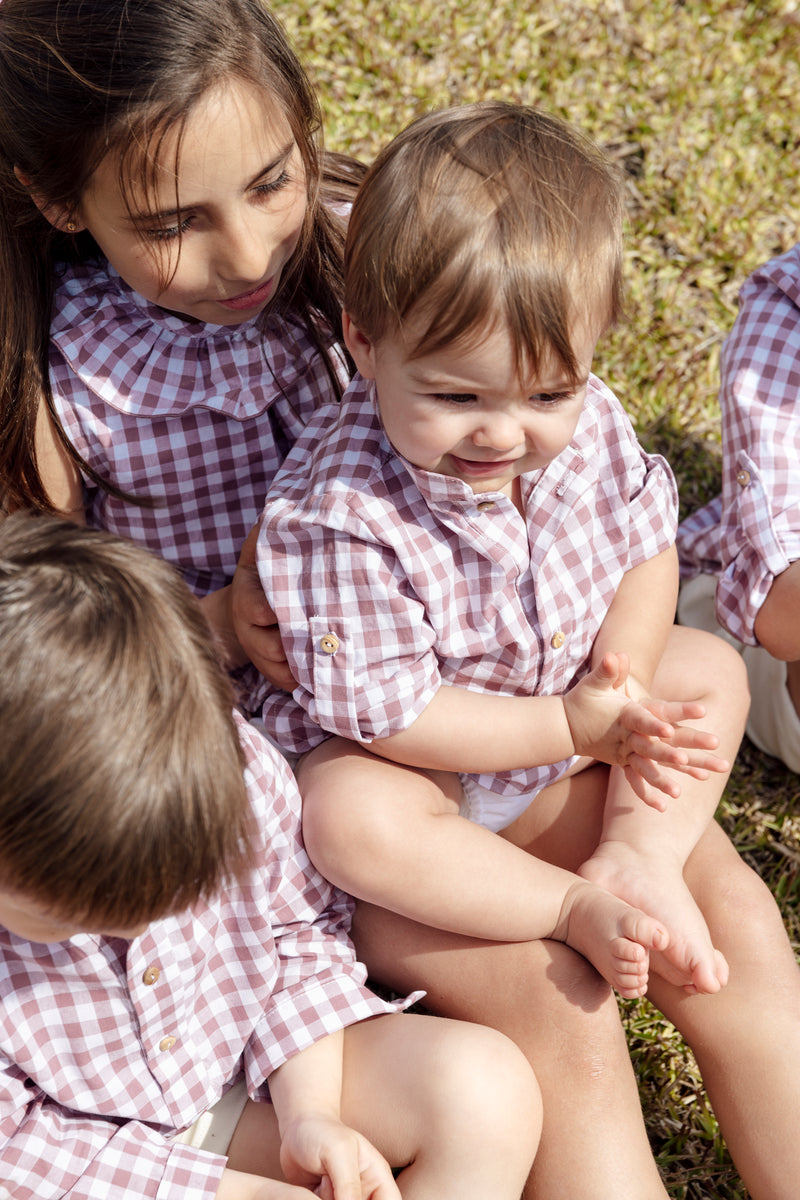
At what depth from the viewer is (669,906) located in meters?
1.84

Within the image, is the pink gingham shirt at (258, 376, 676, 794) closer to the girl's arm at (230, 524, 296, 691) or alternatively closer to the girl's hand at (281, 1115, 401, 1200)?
the girl's arm at (230, 524, 296, 691)

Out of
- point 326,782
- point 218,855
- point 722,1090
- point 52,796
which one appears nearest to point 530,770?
point 326,782

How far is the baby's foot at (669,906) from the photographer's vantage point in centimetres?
181

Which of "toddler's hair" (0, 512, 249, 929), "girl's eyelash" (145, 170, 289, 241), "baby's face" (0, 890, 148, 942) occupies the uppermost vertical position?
"girl's eyelash" (145, 170, 289, 241)

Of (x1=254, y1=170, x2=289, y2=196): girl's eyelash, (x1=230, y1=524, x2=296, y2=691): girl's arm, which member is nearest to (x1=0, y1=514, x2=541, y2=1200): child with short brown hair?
(x1=230, y1=524, x2=296, y2=691): girl's arm

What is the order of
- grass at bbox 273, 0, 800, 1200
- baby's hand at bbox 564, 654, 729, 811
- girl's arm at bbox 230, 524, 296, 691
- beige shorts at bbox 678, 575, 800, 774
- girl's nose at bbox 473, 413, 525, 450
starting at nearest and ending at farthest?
girl's nose at bbox 473, 413, 525, 450 → baby's hand at bbox 564, 654, 729, 811 → girl's arm at bbox 230, 524, 296, 691 → beige shorts at bbox 678, 575, 800, 774 → grass at bbox 273, 0, 800, 1200

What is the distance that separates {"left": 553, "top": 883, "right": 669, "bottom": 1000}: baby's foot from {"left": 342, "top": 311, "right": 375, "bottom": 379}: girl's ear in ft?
2.67

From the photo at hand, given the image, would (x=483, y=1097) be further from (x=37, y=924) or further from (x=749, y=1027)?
(x=37, y=924)

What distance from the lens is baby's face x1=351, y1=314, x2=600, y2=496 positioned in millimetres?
1602

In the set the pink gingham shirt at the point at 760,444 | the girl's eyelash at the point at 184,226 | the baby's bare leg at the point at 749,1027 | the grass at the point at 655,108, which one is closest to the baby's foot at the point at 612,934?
the baby's bare leg at the point at 749,1027

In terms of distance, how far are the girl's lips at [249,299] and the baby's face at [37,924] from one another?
0.95 metres

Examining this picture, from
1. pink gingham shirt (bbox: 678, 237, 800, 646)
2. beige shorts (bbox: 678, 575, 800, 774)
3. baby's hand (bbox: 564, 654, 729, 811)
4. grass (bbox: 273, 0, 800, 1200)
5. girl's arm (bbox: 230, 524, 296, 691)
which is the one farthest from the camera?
grass (bbox: 273, 0, 800, 1200)

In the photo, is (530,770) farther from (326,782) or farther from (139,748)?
(139,748)

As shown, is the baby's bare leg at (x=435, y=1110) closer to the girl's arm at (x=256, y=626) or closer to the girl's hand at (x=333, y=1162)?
the girl's hand at (x=333, y=1162)
